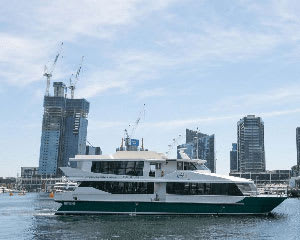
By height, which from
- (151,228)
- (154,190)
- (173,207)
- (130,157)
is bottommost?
(151,228)

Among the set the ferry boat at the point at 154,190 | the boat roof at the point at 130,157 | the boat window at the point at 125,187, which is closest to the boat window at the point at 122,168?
the ferry boat at the point at 154,190

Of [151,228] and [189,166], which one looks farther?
[189,166]

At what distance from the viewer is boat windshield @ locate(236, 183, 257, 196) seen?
4619 centimetres

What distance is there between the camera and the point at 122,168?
4744cm

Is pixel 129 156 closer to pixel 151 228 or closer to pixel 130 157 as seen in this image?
pixel 130 157

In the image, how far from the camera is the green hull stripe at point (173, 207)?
45406 millimetres

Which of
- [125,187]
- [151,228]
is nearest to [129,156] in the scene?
[125,187]

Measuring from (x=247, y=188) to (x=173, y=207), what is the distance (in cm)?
966

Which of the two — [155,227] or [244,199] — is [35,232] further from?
[244,199]

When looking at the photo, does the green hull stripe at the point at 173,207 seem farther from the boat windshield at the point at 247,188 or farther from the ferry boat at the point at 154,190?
the boat windshield at the point at 247,188

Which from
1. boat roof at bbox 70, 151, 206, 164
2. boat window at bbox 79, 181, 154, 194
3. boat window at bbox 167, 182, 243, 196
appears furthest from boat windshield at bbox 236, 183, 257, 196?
boat window at bbox 79, 181, 154, 194

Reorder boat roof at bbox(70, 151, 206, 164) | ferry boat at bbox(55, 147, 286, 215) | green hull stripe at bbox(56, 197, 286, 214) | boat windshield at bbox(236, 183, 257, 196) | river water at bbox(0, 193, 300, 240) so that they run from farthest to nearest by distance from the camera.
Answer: boat roof at bbox(70, 151, 206, 164)
boat windshield at bbox(236, 183, 257, 196)
ferry boat at bbox(55, 147, 286, 215)
green hull stripe at bbox(56, 197, 286, 214)
river water at bbox(0, 193, 300, 240)

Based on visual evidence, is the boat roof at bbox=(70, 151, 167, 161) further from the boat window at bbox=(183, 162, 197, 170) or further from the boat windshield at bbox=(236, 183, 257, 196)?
the boat windshield at bbox=(236, 183, 257, 196)

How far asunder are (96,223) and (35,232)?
718cm
